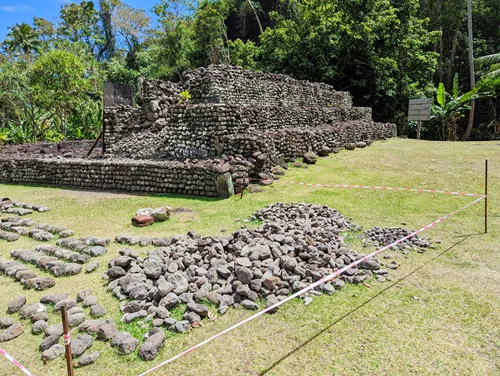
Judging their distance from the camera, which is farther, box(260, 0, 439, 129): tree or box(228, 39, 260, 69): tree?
box(228, 39, 260, 69): tree

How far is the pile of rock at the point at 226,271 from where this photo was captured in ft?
13.2

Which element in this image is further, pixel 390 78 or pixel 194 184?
pixel 390 78

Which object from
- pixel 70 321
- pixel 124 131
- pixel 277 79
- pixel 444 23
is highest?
pixel 444 23

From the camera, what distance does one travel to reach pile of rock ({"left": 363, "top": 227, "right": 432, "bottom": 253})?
5.52 m

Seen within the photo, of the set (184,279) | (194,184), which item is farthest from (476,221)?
(194,184)

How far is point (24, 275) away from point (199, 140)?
7.44 metres

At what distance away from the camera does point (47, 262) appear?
5.25 m

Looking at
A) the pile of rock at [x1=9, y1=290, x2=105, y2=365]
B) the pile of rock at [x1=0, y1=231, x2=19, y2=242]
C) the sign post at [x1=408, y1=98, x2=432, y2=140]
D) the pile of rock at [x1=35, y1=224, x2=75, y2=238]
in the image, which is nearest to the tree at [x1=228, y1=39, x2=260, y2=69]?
the sign post at [x1=408, y1=98, x2=432, y2=140]

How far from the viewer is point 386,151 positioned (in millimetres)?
15844

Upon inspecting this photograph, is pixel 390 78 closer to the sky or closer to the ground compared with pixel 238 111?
closer to the sky

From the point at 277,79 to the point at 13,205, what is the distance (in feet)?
42.1

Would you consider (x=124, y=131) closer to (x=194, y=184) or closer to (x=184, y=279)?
(x=194, y=184)

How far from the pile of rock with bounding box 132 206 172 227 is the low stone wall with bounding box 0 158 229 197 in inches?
73.2

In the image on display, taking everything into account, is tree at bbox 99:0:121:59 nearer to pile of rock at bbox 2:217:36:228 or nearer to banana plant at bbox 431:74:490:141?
banana plant at bbox 431:74:490:141
